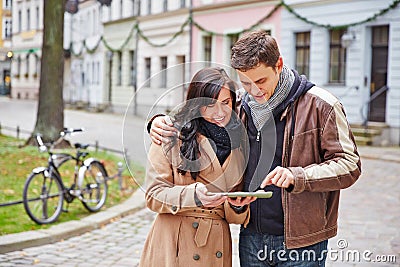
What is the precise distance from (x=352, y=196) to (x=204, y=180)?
7.81 metres

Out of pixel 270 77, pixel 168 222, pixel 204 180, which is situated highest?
pixel 270 77

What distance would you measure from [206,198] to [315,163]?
0.48 m

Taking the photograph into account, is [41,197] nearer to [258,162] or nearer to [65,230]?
[65,230]

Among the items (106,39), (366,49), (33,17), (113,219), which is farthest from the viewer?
(106,39)

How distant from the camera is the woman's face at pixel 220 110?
2.66 metres

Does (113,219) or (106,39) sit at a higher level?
(106,39)

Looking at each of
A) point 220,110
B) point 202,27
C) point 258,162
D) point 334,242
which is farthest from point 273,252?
point 202,27

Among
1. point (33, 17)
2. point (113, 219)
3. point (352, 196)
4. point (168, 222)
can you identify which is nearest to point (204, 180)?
point (168, 222)

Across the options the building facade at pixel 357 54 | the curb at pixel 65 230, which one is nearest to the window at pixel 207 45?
the building facade at pixel 357 54

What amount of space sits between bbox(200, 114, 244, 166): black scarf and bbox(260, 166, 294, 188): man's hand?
0.21m

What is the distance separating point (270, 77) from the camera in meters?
2.68

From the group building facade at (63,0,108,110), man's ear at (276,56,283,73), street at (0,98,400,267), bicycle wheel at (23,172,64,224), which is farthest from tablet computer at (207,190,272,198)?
building facade at (63,0,108,110)

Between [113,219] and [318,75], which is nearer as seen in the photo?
[113,219]

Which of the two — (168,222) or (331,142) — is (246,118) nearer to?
(331,142)
